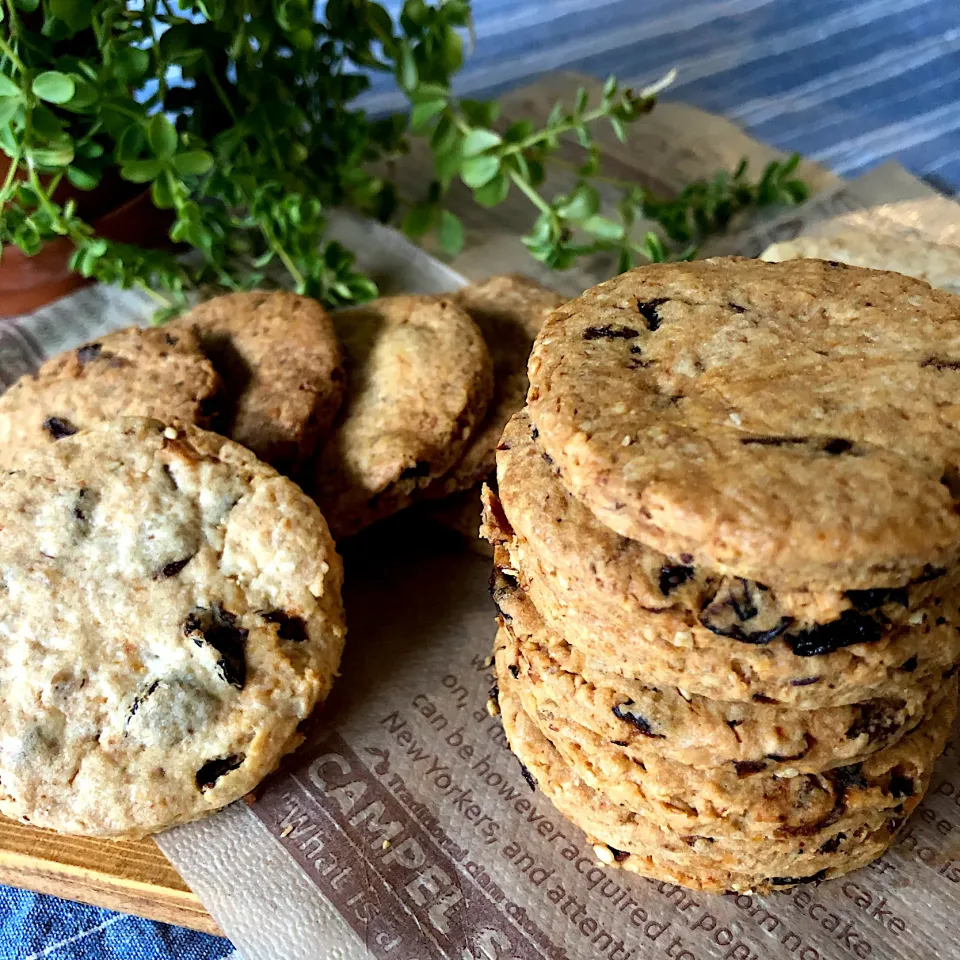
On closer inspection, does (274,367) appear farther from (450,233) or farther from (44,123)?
(450,233)

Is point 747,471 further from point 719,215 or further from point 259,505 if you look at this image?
point 719,215

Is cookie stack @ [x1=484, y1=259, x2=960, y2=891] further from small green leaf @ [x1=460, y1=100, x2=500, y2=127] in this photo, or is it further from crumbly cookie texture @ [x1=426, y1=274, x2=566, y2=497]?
small green leaf @ [x1=460, y1=100, x2=500, y2=127]

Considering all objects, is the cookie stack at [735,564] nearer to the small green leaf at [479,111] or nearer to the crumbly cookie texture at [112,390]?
the crumbly cookie texture at [112,390]

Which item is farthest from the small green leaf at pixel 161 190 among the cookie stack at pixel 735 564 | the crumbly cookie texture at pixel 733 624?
the crumbly cookie texture at pixel 733 624

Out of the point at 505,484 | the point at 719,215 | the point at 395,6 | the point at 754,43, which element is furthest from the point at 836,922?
the point at 395,6

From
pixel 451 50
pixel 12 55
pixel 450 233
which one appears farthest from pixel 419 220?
pixel 12 55

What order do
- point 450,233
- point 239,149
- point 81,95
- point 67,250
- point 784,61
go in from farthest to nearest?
point 784,61 < point 450,233 < point 67,250 < point 239,149 < point 81,95
